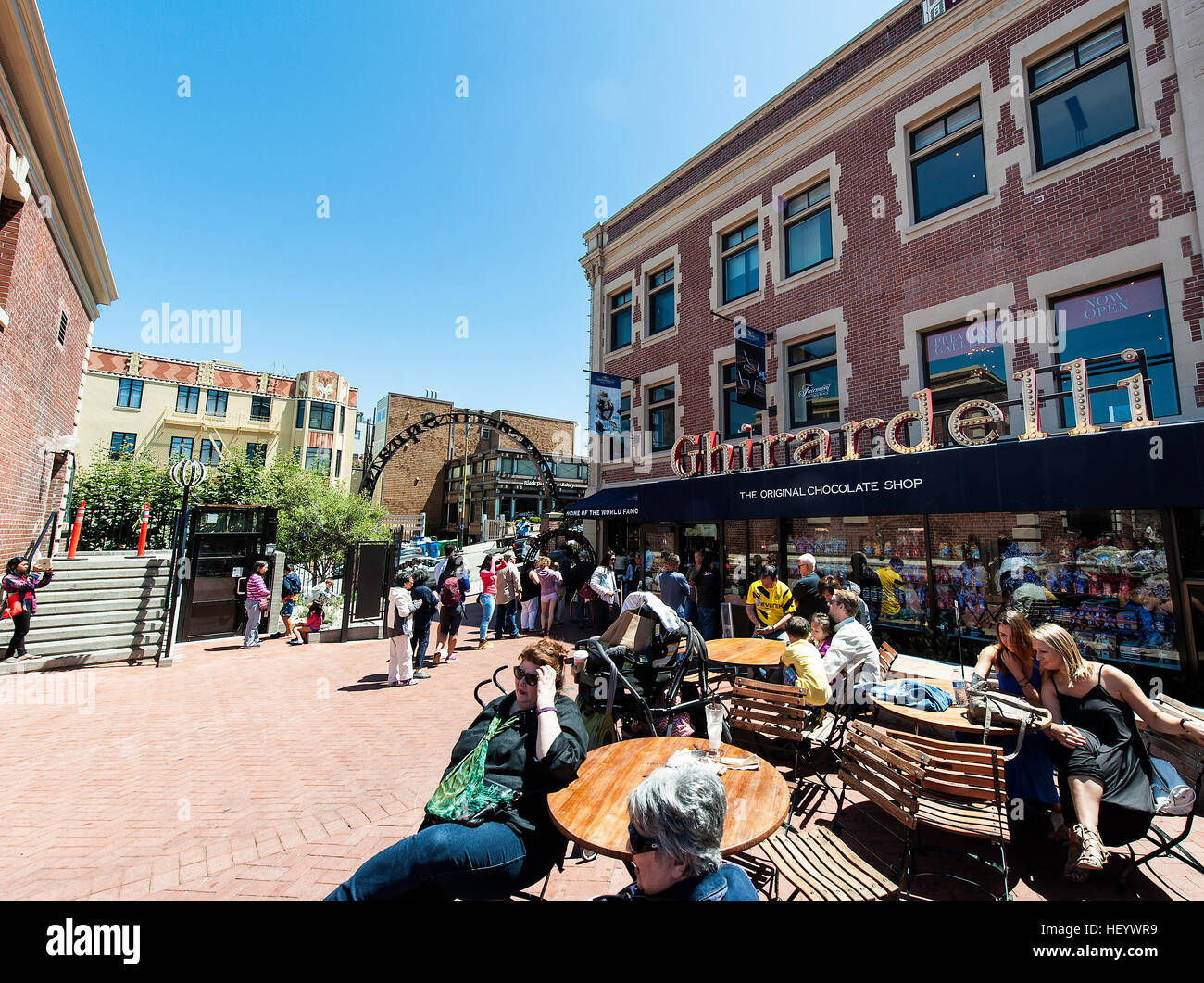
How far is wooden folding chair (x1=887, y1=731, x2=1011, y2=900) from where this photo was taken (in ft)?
9.23

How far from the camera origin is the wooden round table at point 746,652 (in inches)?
221

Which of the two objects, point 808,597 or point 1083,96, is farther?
point 1083,96

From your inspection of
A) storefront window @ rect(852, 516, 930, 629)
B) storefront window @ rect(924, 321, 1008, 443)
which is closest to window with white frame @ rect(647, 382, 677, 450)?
storefront window @ rect(852, 516, 930, 629)

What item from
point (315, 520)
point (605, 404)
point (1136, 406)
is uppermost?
point (605, 404)

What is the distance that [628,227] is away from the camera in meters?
15.9

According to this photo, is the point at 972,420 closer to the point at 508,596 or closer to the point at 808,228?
the point at 808,228

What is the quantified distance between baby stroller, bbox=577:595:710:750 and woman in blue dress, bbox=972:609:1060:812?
2305 millimetres

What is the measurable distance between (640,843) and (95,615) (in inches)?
472

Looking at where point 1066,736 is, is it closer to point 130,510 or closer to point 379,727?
point 379,727

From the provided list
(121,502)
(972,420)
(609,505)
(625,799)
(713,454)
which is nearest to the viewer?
(625,799)

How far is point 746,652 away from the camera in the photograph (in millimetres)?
6059

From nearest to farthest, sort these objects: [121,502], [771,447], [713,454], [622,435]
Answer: [771,447] → [713,454] → [622,435] → [121,502]

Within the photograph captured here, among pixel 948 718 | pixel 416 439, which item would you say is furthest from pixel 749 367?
pixel 416 439
